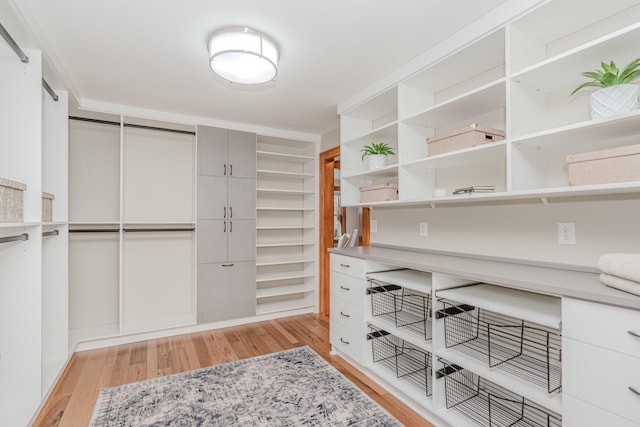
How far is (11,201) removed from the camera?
1.60 metres

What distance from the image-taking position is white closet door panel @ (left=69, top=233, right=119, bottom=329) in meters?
3.16

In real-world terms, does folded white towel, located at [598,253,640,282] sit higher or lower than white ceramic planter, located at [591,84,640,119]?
lower

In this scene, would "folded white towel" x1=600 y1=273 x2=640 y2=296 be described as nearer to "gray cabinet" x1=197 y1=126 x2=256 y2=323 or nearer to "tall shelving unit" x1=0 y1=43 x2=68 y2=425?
"tall shelving unit" x1=0 y1=43 x2=68 y2=425

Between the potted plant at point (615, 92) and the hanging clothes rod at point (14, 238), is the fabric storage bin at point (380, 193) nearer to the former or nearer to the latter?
the potted plant at point (615, 92)

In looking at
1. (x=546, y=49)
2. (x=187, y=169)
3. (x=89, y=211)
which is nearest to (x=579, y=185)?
(x=546, y=49)

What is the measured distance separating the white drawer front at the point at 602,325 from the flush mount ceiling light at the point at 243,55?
2.01 m

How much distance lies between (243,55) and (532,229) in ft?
6.67

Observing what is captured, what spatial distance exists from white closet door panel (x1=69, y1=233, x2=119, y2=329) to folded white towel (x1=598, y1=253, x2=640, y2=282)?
392 cm

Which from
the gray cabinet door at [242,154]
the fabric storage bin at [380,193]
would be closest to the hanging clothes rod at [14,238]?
the gray cabinet door at [242,154]

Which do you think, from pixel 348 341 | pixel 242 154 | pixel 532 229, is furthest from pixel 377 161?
pixel 242 154

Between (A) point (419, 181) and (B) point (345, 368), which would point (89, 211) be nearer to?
(B) point (345, 368)

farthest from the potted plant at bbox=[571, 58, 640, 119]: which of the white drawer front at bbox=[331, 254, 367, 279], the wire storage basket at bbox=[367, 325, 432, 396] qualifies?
the wire storage basket at bbox=[367, 325, 432, 396]

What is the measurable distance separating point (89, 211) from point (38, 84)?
1687mm

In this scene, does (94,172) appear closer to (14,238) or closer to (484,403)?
(14,238)
